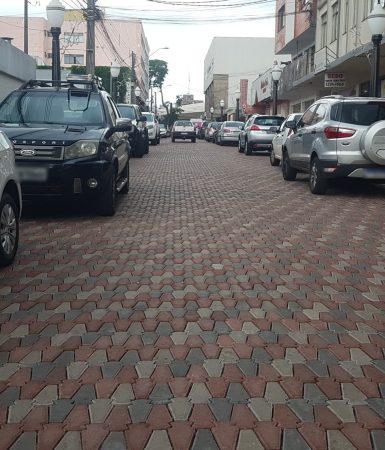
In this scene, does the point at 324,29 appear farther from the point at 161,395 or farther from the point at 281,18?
the point at 161,395

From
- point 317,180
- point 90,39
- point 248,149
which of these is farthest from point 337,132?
point 90,39

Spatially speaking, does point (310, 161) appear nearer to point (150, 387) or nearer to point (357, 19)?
point (150, 387)

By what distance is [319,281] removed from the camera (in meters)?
5.74

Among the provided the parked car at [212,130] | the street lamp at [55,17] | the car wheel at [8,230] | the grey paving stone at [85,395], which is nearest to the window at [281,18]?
the parked car at [212,130]

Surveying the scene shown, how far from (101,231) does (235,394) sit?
4792 millimetres

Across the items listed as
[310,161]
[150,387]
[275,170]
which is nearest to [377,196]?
[310,161]

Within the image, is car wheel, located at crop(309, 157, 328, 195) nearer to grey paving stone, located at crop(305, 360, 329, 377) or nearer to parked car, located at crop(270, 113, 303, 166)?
parked car, located at crop(270, 113, 303, 166)

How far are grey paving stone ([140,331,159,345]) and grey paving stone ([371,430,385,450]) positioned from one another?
5.27ft

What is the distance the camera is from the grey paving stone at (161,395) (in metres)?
3.34

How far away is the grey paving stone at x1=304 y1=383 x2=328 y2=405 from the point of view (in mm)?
3365

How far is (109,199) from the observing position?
8.68 m

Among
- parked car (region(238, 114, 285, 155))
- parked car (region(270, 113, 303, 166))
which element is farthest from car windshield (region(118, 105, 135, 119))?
parked car (region(270, 113, 303, 166))

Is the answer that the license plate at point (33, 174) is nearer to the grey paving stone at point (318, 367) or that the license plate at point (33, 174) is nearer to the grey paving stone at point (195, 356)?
the grey paving stone at point (195, 356)

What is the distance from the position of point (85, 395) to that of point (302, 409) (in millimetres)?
1140
